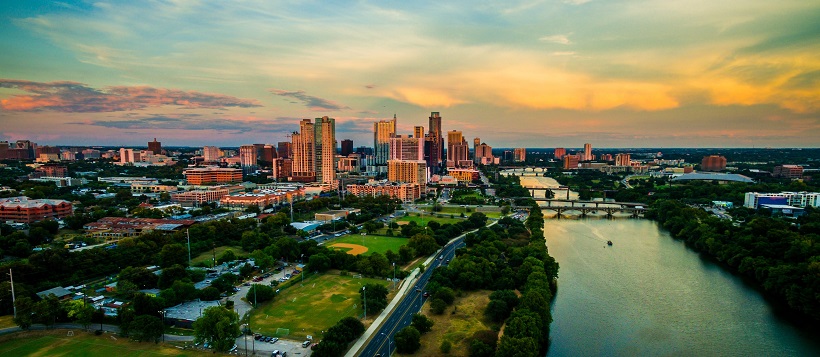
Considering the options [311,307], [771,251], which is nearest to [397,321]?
[311,307]

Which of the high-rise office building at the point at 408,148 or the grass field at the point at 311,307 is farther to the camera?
the high-rise office building at the point at 408,148

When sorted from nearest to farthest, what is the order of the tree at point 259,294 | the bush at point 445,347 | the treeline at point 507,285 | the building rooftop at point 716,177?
the treeline at point 507,285, the bush at point 445,347, the tree at point 259,294, the building rooftop at point 716,177

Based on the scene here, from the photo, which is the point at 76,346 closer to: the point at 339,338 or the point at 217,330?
the point at 217,330

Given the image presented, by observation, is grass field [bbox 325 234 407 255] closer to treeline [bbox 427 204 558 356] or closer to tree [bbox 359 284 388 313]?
treeline [bbox 427 204 558 356]

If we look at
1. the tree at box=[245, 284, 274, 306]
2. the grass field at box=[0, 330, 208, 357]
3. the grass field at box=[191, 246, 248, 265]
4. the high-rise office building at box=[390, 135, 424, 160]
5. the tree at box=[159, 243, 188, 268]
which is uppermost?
the high-rise office building at box=[390, 135, 424, 160]

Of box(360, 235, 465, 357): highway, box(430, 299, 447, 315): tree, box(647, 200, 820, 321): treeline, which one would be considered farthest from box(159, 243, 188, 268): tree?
box(647, 200, 820, 321): treeline

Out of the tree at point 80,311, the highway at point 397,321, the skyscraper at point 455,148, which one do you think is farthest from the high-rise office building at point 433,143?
the tree at point 80,311

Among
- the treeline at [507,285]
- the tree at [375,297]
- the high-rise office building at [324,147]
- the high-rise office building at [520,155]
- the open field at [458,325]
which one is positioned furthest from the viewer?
the high-rise office building at [520,155]

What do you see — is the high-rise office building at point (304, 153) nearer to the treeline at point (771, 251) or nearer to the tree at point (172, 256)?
the tree at point (172, 256)
